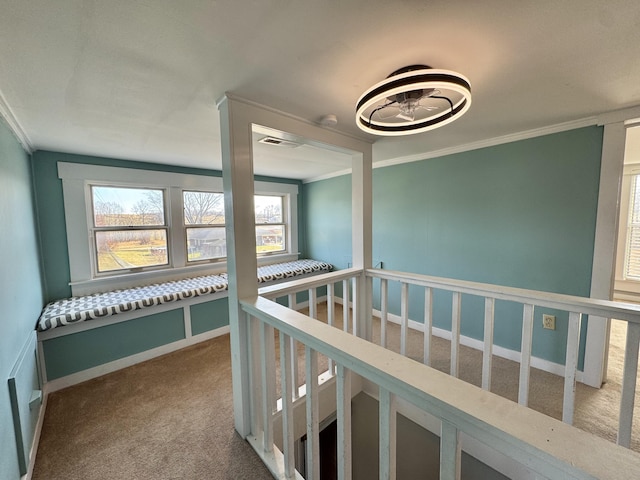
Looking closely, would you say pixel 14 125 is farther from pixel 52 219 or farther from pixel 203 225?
pixel 203 225

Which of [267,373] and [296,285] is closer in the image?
[267,373]

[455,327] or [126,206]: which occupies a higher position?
[126,206]

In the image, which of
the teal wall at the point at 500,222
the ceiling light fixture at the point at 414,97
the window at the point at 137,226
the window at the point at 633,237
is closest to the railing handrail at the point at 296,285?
the ceiling light fixture at the point at 414,97

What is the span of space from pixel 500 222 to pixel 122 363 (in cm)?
385

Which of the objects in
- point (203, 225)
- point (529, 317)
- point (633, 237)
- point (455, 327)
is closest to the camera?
point (529, 317)

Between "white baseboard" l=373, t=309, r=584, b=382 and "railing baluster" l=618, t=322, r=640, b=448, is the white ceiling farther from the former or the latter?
"white baseboard" l=373, t=309, r=584, b=382

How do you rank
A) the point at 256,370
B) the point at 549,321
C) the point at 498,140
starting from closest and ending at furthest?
the point at 256,370
the point at 549,321
the point at 498,140

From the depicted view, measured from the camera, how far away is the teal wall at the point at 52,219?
236 cm

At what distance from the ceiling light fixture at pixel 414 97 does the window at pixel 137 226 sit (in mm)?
2606

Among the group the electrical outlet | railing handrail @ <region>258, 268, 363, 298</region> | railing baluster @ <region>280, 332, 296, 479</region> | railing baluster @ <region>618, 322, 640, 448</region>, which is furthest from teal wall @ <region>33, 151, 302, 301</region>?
the electrical outlet

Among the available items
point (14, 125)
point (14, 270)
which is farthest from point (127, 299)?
point (14, 125)

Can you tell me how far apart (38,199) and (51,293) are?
906 mm

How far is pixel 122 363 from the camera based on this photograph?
7.79ft

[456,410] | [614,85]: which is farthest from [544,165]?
[456,410]
